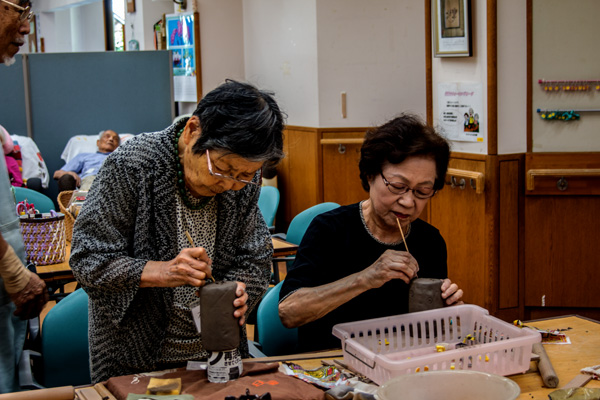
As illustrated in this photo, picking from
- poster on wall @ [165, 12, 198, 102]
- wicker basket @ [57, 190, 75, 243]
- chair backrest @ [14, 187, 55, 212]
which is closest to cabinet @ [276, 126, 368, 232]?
poster on wall @ [165, 12, 198, 102]

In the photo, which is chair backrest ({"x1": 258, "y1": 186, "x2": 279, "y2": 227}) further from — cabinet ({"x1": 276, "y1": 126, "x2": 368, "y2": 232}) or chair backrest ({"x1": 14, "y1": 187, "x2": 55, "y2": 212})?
cabinet ({"x1": 276, "y1": 126, "x2": 368, "y2": 232})

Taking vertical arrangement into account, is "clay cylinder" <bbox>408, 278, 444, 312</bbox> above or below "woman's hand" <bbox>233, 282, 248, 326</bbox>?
below

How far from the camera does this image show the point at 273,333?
243 cm

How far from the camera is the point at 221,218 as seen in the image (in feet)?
6.22

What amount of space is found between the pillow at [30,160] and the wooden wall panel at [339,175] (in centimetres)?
256

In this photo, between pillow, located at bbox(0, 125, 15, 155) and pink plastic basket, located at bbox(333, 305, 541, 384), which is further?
pillow, located at bbox(0, 125, 15, 155)

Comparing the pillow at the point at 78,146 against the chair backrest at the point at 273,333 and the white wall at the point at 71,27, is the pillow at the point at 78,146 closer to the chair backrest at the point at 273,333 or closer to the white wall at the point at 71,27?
the chair backrest at the point at 273,333

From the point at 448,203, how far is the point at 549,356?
274cm

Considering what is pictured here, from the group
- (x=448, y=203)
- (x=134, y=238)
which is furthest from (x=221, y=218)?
(x=448, y=203)

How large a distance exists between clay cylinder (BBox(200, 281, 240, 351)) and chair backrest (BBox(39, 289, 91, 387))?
0.89 metres

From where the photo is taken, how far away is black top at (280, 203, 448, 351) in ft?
7.05

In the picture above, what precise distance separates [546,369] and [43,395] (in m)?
1.14

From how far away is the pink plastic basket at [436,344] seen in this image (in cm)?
165

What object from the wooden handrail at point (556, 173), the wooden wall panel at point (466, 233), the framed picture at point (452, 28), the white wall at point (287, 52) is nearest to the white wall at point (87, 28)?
the white wall at point (287, 52)
